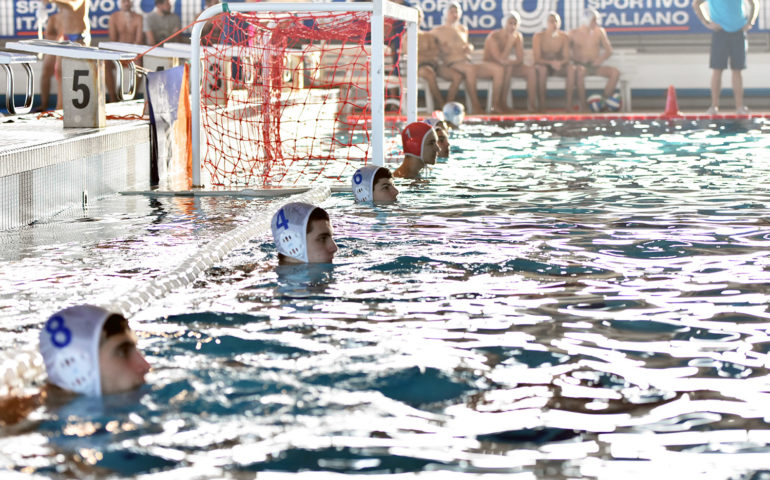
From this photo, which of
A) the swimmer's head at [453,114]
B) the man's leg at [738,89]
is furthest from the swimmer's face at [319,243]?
the man's leg at [738,89]

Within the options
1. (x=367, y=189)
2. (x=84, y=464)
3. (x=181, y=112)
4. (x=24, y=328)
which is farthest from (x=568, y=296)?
(x=181, y=112)

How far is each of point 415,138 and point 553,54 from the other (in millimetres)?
8927

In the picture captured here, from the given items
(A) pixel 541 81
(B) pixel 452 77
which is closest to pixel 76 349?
(B) pixel 452 77

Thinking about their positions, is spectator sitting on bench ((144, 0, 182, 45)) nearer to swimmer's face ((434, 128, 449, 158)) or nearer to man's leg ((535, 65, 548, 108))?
man's leg ((535, 65, 548, 108))

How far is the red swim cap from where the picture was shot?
8.62 meters

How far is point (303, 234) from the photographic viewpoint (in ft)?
15.4

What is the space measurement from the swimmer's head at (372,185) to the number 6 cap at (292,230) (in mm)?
→ 2113

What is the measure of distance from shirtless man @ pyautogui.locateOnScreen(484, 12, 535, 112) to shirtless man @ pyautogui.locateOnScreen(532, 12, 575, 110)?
17 centimetres

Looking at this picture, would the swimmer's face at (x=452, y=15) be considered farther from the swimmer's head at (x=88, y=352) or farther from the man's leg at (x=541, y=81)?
the swimmer's head at (x=88, y=352)

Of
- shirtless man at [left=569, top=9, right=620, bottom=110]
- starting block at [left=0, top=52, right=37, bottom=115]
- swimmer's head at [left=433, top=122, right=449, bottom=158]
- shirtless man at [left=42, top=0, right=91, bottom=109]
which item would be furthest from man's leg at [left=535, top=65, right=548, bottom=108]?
starting block at [left=0, top=52, right=37, bottom=115]

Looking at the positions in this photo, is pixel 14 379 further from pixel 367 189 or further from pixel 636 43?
pixel 636 43

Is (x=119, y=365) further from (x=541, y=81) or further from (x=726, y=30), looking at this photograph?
(x=541, y=81)

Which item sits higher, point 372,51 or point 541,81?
point 541,81

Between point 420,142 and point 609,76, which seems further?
point 609,76
